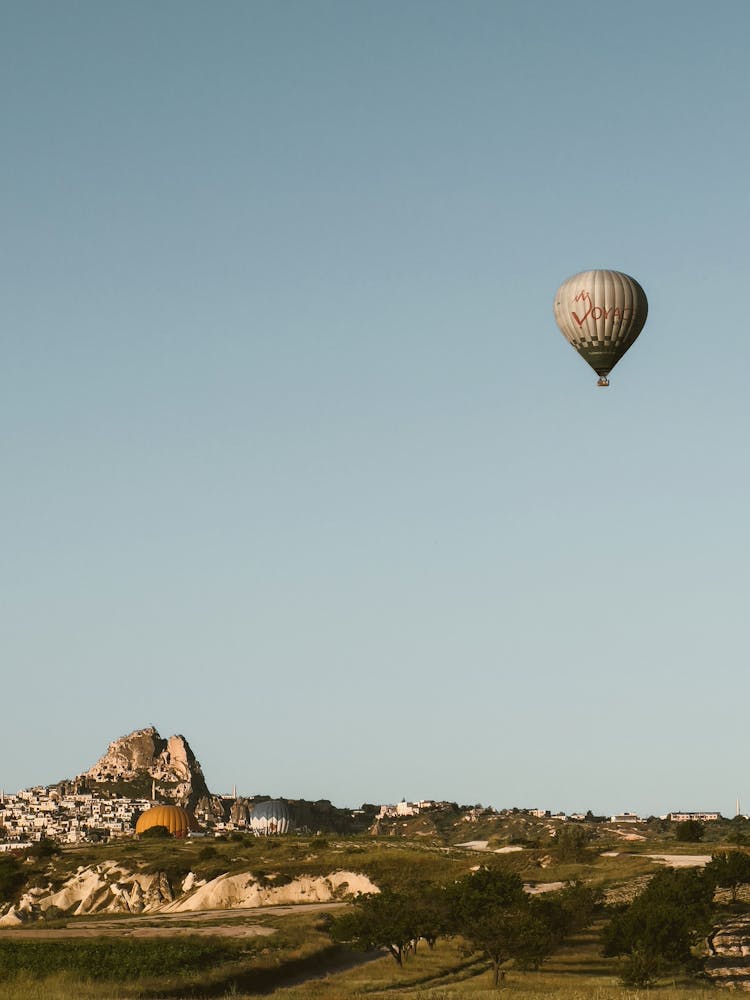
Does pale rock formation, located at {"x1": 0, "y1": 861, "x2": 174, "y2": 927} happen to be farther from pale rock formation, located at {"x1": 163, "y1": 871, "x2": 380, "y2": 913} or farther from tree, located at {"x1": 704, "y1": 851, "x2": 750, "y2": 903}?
tree, located at {"x1": 704, "y1": 851, "x2": 750, "y2": 903}

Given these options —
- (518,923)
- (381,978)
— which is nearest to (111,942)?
(381,978)

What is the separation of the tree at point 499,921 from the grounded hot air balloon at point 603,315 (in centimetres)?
3245

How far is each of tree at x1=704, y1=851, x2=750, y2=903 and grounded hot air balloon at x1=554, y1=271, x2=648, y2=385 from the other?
30.7 meters

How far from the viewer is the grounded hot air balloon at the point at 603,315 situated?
275 ft

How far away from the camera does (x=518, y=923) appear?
209 ft

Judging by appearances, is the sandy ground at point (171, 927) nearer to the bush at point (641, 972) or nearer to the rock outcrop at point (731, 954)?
the bush at point (641, 972)

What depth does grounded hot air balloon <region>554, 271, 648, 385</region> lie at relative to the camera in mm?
83875

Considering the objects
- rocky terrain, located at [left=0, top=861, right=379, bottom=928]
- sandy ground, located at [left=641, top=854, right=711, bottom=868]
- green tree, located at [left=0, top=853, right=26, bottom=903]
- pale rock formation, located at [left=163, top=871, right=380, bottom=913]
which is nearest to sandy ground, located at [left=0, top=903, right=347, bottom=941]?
pale rock formation, located at [left=163, top=871, right=380, bottom=913]

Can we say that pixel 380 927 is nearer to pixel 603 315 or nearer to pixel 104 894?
pixel 603 315

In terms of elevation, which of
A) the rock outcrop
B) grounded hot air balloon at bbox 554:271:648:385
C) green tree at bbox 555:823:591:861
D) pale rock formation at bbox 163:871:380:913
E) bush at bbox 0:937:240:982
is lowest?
the rock outcrop

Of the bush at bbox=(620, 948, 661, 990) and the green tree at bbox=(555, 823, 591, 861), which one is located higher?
the green tree at bbox=(555, 823, 591, 861)

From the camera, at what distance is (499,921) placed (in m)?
63.6

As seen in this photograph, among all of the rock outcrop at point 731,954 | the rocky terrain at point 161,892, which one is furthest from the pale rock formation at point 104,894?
the rock outcrop at point 731,954

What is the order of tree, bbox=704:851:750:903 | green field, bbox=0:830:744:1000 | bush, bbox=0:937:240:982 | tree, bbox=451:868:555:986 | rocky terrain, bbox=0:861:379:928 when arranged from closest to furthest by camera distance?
green field, bbox=0:830:744:1000 < bush, bbox=0:937:240:982 < tree, bbox=451:868:555:986 < tree, bbox=704:851:750:903 < rocky terrain, bbox=0:861:379:928
